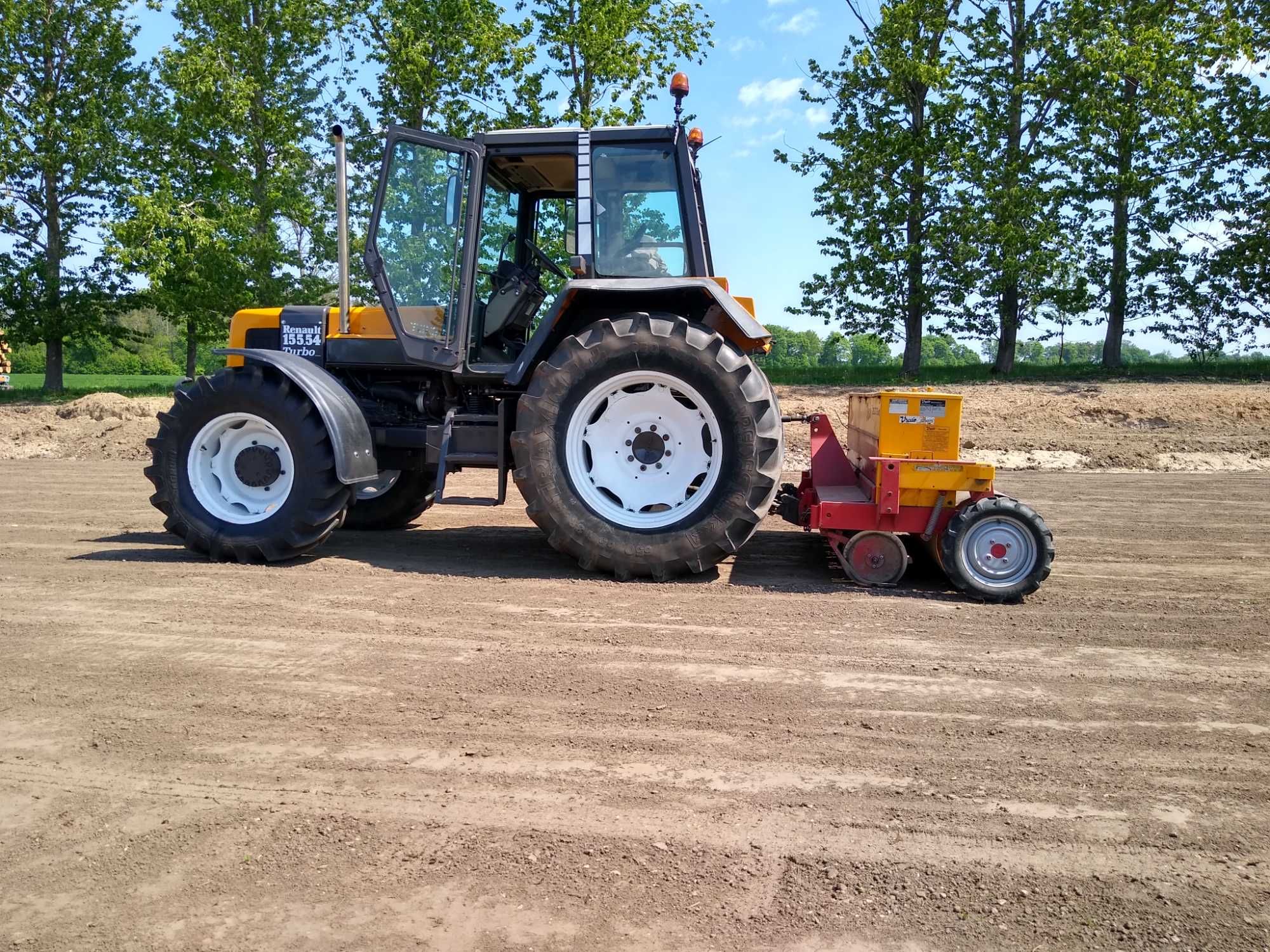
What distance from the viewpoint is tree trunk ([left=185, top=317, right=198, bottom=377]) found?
21.9 meters

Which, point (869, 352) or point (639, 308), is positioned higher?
point (869, 352)

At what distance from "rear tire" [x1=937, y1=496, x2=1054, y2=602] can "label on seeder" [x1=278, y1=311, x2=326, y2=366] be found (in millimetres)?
4398

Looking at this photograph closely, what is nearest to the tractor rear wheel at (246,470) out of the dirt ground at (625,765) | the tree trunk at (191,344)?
the dirt ground at (625,765)

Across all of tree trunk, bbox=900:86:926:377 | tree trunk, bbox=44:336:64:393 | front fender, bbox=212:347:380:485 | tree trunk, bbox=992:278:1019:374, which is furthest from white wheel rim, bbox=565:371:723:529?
tree trunk, bbox=44:336:64:393

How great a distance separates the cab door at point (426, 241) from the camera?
5.97 m

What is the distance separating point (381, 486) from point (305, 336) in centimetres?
124

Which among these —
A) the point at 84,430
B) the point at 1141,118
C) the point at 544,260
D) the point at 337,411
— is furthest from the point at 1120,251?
the point at 84,430

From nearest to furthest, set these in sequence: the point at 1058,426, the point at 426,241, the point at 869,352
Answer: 1. the point at 426,241
2. the point at 1058,426
3. the point at 869,352

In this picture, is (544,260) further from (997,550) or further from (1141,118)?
(1141,118)

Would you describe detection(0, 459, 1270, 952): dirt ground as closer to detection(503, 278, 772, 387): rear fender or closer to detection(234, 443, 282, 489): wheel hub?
detection(234, 443, 282, 489): wheel hub

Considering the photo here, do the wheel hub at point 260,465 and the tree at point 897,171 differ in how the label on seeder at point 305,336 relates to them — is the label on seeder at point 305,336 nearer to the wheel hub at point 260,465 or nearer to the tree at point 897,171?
the wheel hub at point 260,465

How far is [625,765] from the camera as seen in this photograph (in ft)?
9.73

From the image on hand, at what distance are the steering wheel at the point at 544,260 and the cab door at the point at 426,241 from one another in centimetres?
59

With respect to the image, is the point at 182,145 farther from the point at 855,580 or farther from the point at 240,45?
the point at 855,580
